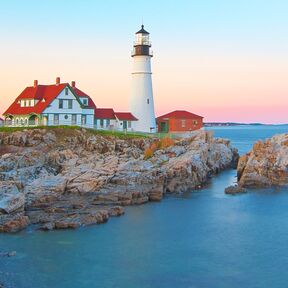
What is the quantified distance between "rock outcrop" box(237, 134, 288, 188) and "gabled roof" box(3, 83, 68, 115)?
18.4m

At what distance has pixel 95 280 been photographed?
17.4 meters

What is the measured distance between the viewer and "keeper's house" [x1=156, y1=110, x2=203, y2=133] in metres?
53.0

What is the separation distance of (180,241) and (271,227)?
17.8 feet

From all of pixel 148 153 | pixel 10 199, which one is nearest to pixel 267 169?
pixel 148 153

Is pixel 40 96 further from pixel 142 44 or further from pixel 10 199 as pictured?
pixel 10 199

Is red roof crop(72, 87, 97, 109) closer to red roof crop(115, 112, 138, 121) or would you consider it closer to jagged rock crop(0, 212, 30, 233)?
red roof crop(115, 112, 138, 121)

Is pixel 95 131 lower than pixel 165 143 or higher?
higher

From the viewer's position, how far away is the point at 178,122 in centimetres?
5306

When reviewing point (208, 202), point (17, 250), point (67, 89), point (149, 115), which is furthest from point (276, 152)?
point (17, 250)

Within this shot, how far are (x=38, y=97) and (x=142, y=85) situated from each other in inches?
397

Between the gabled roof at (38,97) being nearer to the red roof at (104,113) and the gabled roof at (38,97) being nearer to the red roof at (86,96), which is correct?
the red roof at (86,96)

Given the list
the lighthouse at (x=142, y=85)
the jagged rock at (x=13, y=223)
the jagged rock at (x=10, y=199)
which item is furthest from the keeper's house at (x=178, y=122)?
the jagged rock at (x=13, y=223)

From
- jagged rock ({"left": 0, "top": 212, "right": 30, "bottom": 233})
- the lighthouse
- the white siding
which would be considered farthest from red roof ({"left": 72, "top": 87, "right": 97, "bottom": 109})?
jagged rock ({"left": 0, "top": 212, "right": 30, "bottom": 233})

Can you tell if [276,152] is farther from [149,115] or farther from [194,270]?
[194,270]
